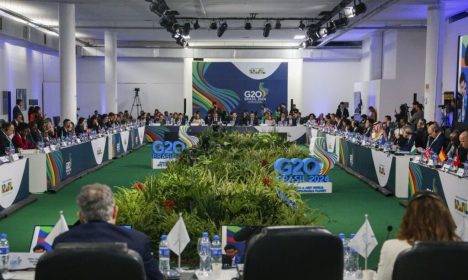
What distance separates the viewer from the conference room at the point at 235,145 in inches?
126

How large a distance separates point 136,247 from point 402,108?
17921mm

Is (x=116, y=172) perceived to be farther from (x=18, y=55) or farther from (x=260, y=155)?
(x=18, y=55)

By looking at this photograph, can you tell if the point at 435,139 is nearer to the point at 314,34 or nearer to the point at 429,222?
the point at 429,222

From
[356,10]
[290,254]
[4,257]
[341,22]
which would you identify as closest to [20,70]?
[341,22]

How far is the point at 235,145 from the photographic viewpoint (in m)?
13.3

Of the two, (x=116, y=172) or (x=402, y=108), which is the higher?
(x=402, y=108)

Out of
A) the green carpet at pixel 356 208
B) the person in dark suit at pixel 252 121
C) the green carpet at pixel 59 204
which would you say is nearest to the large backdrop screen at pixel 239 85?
the person in dark suit at pixel 252 121

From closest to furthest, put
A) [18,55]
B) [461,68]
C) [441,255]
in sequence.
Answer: [441,255] → [461,68] → [18,55]

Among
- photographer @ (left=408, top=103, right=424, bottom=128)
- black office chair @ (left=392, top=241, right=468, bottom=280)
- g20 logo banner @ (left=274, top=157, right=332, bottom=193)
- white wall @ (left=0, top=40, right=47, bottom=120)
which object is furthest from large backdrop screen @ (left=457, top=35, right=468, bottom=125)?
white wall @ (left=0, top=40, right=47, bottom=120)

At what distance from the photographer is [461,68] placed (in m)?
16.8

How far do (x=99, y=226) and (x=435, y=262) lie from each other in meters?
1.59

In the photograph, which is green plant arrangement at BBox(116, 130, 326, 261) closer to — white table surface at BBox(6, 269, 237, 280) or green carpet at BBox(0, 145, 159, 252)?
white table surface at BBox(6, 269, 237, 280)

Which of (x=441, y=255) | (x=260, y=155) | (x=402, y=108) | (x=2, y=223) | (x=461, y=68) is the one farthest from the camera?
(x=402, y=108)

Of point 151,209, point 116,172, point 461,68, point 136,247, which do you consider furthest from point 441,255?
point 461,68
